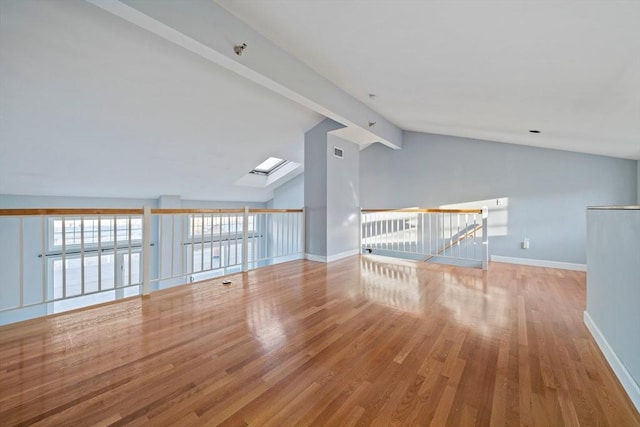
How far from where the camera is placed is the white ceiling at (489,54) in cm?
156

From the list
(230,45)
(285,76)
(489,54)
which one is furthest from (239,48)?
(489,54)

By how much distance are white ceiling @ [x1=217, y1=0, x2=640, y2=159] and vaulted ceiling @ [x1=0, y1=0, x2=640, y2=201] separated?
0.01 meters

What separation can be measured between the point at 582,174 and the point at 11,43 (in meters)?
6.87

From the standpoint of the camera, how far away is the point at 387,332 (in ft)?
6.76

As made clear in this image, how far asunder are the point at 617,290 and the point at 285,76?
311 centimetres

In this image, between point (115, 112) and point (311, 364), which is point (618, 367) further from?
point (115, 112)

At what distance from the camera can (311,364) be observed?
5.34 ft

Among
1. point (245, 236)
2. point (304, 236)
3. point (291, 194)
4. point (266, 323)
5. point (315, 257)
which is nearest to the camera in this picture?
point (266, 323)

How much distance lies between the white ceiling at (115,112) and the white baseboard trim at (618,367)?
13.6ft

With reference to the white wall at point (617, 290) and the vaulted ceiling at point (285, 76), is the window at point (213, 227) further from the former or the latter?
the white wall at point (617, 290)

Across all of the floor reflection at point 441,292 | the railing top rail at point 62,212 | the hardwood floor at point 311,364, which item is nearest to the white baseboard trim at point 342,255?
the floor reflection at point 441,292

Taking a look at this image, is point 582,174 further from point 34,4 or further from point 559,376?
point 34,4

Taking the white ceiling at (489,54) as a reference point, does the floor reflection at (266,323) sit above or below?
below

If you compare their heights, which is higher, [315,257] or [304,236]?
[304,236]
